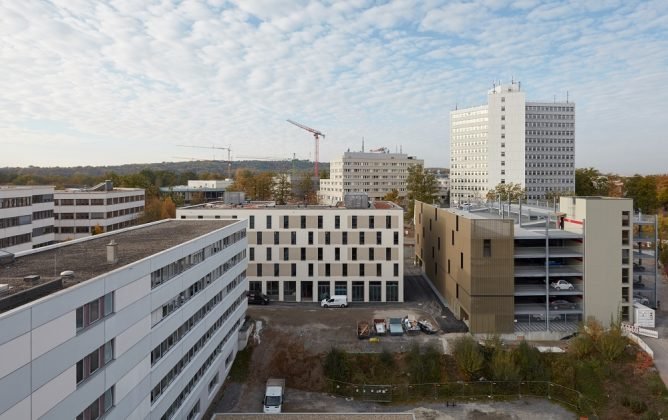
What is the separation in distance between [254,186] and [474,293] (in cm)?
7393

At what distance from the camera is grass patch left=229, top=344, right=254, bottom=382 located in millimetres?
32281

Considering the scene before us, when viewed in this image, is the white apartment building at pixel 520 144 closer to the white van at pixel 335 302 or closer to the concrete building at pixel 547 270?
the white van at pixel 335 302

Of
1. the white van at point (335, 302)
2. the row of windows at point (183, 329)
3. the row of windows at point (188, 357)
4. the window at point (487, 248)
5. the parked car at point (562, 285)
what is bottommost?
the white van at point (335, 302)

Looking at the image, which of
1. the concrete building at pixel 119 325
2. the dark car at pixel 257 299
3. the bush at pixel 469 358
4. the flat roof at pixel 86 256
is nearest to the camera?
the concrete building at pixel 119 325

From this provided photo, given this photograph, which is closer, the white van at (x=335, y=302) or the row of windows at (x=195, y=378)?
the row of windows at (x=195, y=378)

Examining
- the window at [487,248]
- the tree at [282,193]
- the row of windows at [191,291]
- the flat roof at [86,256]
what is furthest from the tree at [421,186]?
the flat roof at [86,256]

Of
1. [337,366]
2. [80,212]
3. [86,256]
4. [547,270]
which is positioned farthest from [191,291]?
[80,212]

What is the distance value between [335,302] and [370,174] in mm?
88127

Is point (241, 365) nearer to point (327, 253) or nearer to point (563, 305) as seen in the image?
point (327, 253)

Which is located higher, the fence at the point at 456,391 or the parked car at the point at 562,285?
the parked car at the point at 562,285

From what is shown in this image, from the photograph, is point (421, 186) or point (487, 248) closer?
point (487, 248)

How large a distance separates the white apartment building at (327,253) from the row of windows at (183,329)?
15569 millimetres

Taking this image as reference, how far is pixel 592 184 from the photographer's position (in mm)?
101312

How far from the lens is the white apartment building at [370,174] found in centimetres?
12850
